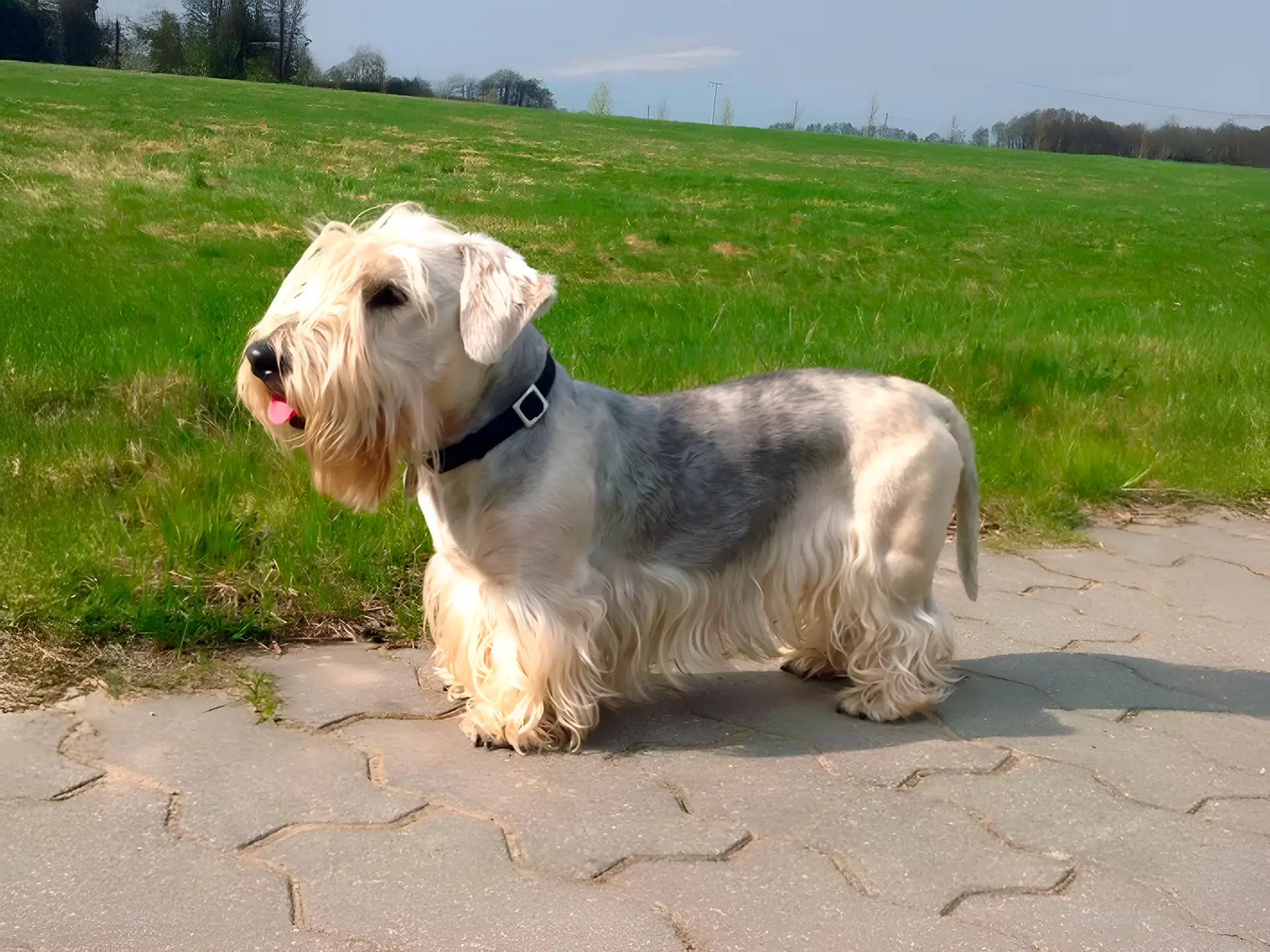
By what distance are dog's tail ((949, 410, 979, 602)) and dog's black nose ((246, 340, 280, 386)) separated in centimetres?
226

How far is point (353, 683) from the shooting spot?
3.89 m

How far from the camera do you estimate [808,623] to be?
4.17 meters

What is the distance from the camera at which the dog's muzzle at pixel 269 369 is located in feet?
10.5

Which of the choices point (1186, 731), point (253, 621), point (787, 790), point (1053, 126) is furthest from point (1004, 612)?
point (1053, 126)

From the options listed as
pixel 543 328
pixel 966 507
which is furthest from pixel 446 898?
pixel 543 328

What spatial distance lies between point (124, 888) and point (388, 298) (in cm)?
163

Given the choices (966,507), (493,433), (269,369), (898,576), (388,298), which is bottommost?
(898,576)

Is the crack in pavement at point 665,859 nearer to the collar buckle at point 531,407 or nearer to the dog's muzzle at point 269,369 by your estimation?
the collar buckle at point 531,407

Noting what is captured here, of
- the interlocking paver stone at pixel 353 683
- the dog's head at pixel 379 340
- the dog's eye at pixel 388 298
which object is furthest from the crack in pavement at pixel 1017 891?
the dog's eye at pixel 388 298

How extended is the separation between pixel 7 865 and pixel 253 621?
1492mm

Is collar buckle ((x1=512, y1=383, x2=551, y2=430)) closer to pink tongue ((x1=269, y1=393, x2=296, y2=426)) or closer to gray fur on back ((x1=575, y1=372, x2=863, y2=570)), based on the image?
gray fur on back ((x1=575, y1=372, x2=863, y2=570))

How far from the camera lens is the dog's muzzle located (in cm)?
320

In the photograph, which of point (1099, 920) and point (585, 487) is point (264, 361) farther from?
point (1099, 920)

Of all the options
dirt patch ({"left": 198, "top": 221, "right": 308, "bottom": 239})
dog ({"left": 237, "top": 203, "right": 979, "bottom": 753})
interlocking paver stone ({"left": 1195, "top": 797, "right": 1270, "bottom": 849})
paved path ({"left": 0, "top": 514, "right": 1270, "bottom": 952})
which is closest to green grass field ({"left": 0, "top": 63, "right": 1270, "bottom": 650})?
dirt patch ({"left": 198, "top": 221, "right": 308, "bottom": 239})
